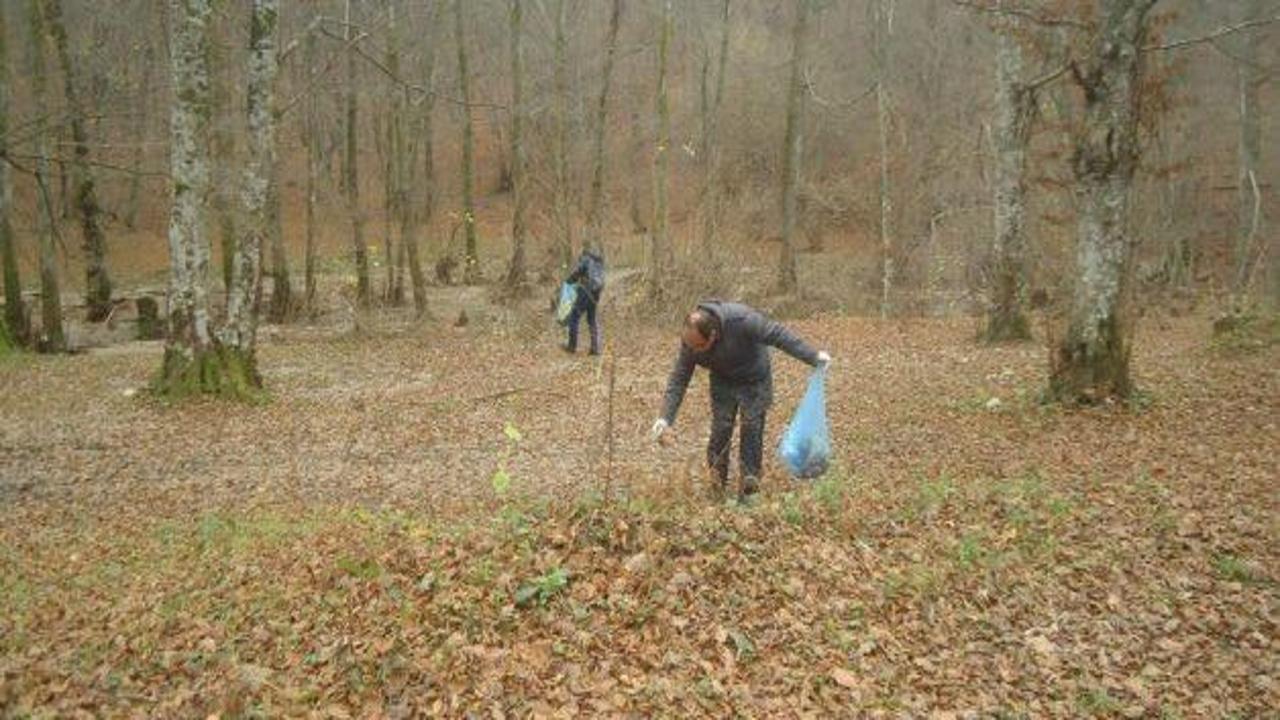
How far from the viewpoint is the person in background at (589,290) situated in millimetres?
16234

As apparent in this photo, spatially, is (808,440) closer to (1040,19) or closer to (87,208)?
(1040,19)

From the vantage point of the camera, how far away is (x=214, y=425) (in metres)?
11.9

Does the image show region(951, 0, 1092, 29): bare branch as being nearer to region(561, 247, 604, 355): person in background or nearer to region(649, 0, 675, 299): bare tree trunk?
region(561, 247, 604, 355): person in background

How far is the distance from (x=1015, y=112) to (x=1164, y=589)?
1125cm

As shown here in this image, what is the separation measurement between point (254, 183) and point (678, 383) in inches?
324

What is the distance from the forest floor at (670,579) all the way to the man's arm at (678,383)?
574mm

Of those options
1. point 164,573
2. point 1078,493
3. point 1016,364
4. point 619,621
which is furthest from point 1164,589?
point 1016,364

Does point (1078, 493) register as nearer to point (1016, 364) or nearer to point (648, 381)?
point (1016, 364)

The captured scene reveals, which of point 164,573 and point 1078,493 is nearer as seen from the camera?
point 164,573

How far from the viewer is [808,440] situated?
25.3 ft

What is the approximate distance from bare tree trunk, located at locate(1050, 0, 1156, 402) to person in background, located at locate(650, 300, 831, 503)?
4.08 m

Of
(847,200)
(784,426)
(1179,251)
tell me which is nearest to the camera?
(784,426)

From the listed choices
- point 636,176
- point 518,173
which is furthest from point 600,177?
point 636,176

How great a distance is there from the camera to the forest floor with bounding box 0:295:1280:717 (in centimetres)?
480
